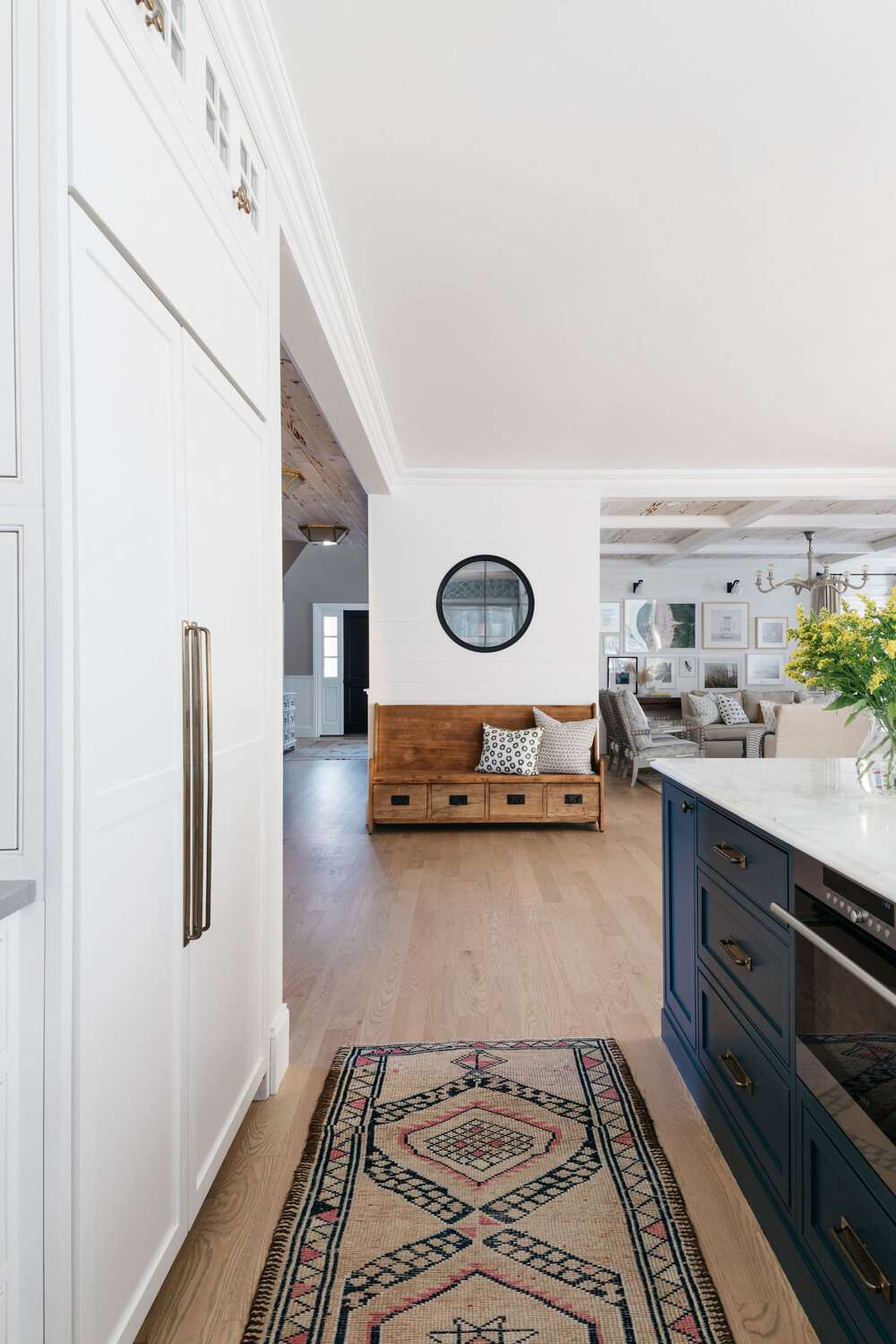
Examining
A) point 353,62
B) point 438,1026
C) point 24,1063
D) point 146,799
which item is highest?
point 353,62

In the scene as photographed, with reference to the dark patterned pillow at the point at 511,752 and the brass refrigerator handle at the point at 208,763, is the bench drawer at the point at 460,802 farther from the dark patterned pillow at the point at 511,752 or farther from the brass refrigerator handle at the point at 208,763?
the brass refrigerator handle at the point at 208,763

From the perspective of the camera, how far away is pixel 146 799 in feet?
4.58

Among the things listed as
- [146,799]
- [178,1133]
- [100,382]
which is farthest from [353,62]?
[178,1133]

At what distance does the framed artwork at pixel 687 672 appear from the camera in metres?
10.8

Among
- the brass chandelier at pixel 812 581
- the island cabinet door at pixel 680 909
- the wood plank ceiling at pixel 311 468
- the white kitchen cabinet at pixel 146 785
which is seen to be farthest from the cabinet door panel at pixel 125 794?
the brass chandelier at pixel 812 581

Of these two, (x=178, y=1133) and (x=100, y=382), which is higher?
(x=100, y=382)

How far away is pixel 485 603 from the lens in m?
6.31

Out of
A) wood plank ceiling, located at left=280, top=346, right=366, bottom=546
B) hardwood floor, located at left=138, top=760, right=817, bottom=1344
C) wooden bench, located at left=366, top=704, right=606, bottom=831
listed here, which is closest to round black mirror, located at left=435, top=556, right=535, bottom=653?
wooden bench, located at left=366, top=704, right=606, bottom=831

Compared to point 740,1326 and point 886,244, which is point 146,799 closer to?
point 740,1326

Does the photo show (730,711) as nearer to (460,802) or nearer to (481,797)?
(481,797)

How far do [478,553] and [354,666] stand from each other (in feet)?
21.5

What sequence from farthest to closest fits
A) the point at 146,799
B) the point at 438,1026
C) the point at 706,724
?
the point at 706,724
the point at 438,1026
the point at 146,799

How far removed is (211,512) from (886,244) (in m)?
2.59

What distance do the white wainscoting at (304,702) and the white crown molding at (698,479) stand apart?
664 cm
